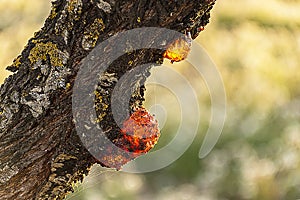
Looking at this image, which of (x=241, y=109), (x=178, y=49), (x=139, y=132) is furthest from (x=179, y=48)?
(x=241, y=109)

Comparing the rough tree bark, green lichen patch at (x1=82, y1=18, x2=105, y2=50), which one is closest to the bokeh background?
the rough tree bark

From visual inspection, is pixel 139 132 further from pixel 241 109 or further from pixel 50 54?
pixel 241 109

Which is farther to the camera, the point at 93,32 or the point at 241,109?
the point at 241,109

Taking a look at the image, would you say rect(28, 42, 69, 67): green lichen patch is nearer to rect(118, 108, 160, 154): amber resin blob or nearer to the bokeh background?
rect(118, 108, 160, 154): amber resin blob

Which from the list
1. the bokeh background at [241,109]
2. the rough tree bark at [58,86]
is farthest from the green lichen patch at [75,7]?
the bokeh background at [241,109]

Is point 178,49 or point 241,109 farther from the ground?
point 241,109

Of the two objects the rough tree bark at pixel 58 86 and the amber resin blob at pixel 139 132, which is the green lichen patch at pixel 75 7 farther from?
the amber resin blob at pixel 139 132
